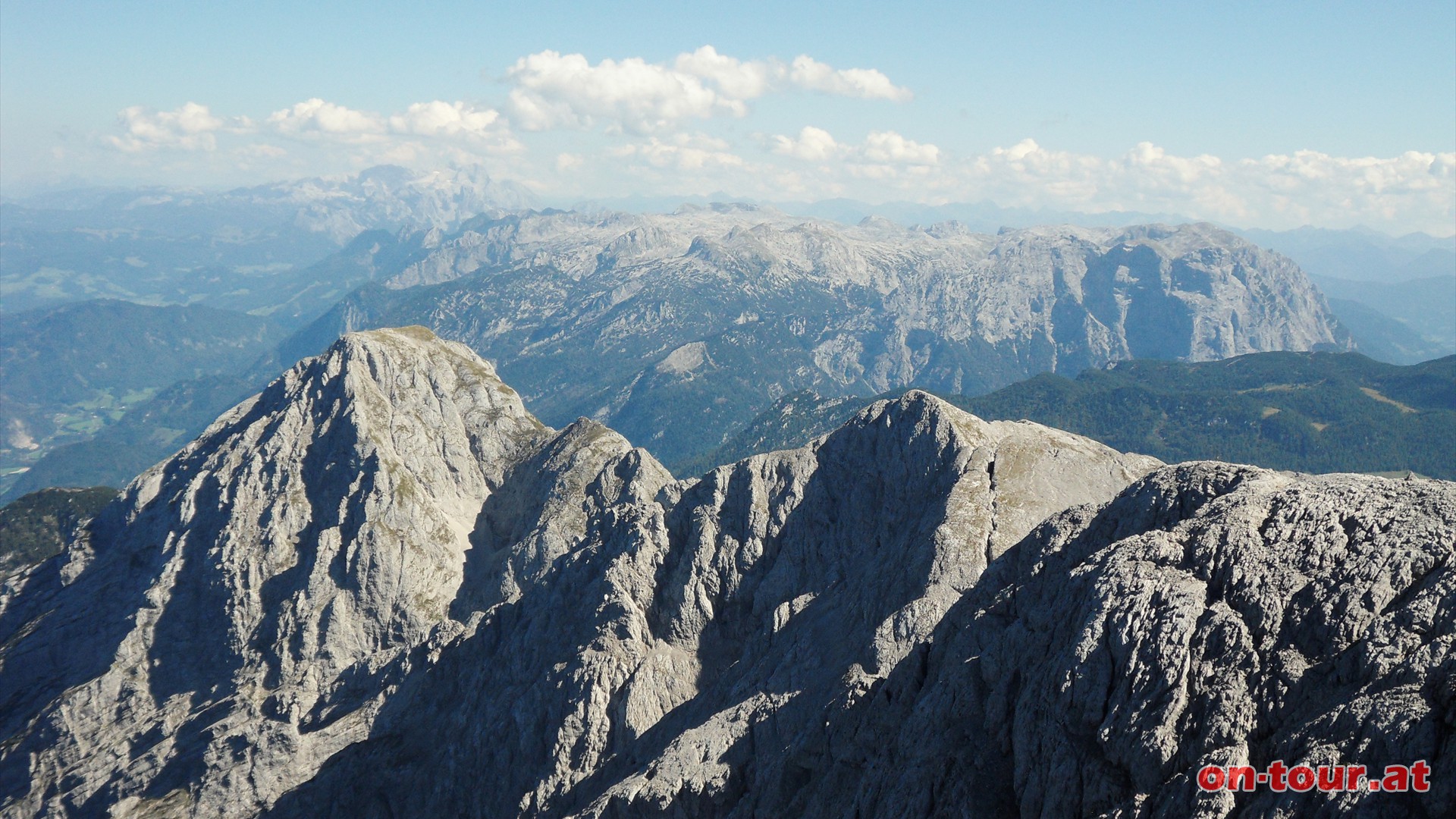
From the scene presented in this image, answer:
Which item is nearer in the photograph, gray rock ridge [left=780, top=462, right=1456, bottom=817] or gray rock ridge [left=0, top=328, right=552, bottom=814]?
gray rock ridge [left=780, top=462, right=1456, bottom=817]

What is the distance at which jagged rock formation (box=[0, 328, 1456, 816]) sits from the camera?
3481 cm

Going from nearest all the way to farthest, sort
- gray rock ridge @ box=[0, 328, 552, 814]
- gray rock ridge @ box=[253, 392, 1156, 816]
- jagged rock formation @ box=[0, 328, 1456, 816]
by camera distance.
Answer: jagged rock formation @ box=[0, 328, 1456, 816]
gray rock ridge @ box=[253, 392, 1156, 816]
gray rock ridge @ box=[0, 328, 552, 814]

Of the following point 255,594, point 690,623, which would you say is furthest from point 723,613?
point 255,594
